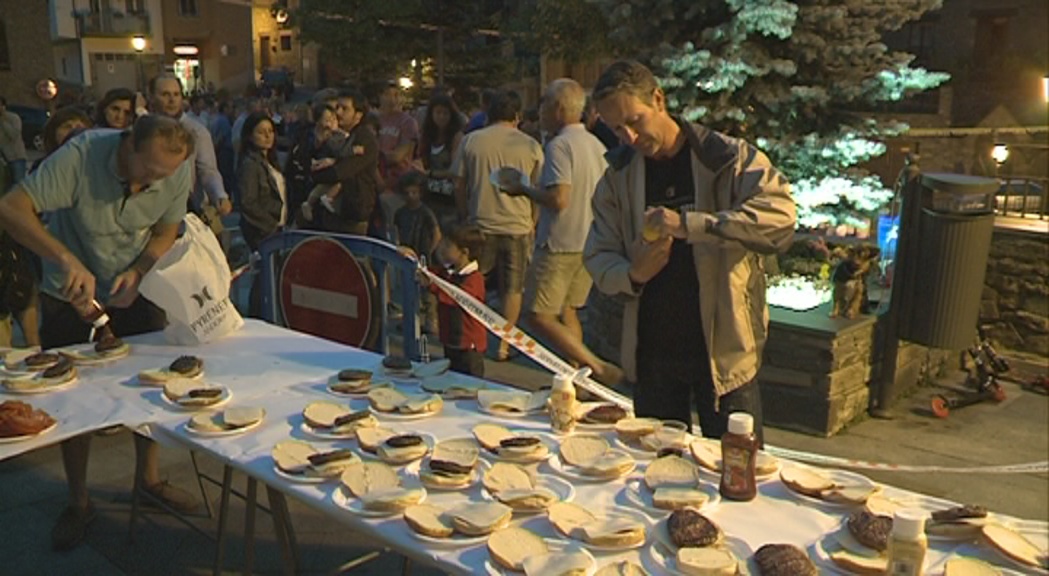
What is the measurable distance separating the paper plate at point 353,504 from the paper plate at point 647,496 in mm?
507

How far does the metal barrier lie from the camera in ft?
15.9

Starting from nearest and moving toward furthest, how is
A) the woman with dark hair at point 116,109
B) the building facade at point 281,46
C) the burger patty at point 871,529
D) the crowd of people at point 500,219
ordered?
the burger patty at point 871,529 → the crowd of people at point 500,219 → the woman with dark hair at point 116,109 → the building facade at point 281,46

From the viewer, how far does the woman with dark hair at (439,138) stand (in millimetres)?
7867

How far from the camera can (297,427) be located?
9.75ft

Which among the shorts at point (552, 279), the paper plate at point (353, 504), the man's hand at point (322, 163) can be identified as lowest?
the shorts at point (552, 279)

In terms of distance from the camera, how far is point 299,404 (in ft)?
10.5

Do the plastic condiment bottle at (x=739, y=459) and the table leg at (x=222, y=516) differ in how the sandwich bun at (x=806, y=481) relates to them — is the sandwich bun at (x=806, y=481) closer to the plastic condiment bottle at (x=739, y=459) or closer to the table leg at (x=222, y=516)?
the plastic condiment bottle at (x=739, y=459)

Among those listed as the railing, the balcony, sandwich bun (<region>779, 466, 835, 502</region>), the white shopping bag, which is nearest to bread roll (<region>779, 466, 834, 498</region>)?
sandwich bun (<region>779, 466, 835, 502</region>)

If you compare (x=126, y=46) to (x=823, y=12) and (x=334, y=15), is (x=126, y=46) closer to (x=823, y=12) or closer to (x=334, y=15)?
(x=823, y=12)

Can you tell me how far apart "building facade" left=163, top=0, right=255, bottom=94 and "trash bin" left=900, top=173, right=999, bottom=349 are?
608 cm

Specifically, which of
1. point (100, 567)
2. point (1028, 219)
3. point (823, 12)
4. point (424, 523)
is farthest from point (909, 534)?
point (1028, 219)

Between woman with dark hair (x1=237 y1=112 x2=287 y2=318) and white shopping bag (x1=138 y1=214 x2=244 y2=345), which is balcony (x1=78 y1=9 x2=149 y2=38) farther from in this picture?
white shopping bag (x1=138 y1=214 x2=244 y2=345)

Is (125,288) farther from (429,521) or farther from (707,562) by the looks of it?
(707,562)

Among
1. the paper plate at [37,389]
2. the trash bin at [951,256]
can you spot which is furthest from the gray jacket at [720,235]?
the trash bin at [951,256]
